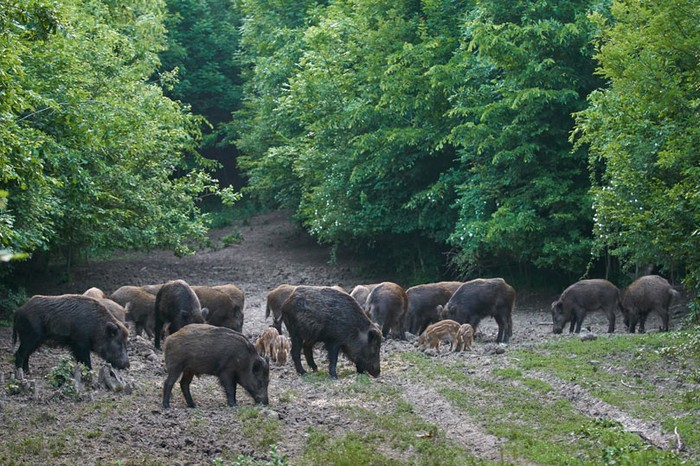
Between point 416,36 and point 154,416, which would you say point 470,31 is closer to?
point 416,36

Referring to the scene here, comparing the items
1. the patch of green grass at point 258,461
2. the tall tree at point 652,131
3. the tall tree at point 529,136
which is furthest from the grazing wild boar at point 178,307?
the tall tree at point 529,136

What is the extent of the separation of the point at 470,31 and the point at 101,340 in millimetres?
14530

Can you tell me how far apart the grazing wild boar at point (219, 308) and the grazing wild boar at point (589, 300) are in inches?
276

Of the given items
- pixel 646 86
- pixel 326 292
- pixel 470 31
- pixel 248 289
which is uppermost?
pixel 470 31

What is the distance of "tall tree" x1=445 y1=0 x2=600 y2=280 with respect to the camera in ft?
78.9

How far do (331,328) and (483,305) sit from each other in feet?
18.2

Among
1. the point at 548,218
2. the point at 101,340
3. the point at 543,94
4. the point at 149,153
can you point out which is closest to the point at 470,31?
the point at 543,94

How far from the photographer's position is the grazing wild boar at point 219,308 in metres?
18.4

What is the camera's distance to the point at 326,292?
14922mm

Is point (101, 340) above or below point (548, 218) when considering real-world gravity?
below

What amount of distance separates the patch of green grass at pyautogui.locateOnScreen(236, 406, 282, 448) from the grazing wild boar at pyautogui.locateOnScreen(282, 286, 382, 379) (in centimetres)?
277

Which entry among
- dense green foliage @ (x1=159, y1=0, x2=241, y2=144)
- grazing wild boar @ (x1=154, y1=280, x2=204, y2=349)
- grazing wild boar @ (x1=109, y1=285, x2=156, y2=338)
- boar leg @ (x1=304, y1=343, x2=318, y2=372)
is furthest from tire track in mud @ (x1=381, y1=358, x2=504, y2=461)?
dense green foliage @ (x1=159, y1=0, x2=241, y2=144)

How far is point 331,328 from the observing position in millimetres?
14680

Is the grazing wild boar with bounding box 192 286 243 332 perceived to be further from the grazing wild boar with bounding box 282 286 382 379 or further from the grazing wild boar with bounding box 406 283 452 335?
the grazing wild boar with bounding box 406 283 452 335
